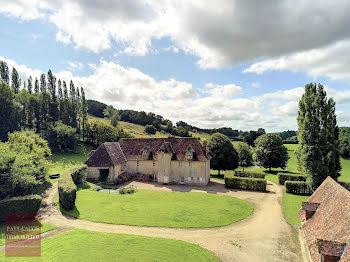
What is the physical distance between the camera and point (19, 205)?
23.0 metres

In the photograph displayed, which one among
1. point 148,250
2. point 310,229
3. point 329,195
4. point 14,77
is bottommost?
point 148,250

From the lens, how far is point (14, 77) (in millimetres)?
70062

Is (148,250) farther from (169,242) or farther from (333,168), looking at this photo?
(333,168)

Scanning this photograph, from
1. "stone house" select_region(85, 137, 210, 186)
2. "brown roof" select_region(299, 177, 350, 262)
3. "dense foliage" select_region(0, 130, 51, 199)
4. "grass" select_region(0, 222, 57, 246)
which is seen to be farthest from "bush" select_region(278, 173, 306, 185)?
"dense foliage" select_region(0, 130, 51, 199)

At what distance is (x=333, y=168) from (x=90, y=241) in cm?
3439

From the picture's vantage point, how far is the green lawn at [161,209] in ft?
76.9

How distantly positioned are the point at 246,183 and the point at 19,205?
35.9 m

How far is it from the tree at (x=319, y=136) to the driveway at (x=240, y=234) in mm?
9215

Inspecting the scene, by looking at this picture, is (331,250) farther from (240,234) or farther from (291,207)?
(291,207)

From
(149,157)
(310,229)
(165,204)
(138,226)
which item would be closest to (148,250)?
(138,226)

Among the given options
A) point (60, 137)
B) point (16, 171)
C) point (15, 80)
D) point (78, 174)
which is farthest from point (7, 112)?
point (16, 171)

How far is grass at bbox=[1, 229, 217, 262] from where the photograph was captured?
16.1 metres

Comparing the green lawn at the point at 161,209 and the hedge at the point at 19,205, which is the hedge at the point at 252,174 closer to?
the green lawn at the point at 161,209

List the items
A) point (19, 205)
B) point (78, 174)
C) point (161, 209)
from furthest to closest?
1. point (78, 174)
2. point (161, 209)
3. point (19, 205)
